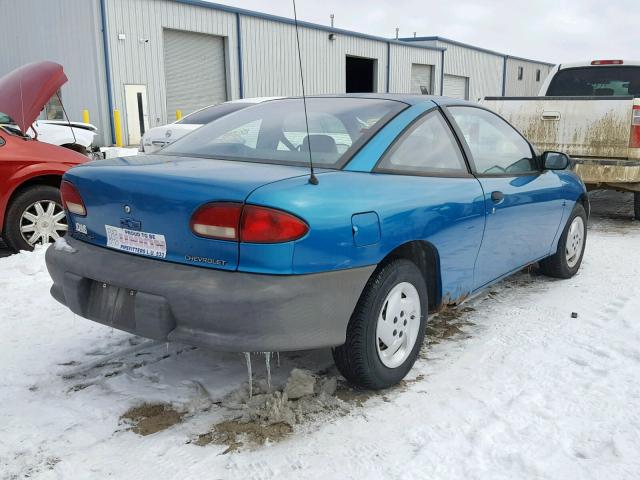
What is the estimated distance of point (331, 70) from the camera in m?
25.9

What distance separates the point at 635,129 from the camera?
21.9 ft

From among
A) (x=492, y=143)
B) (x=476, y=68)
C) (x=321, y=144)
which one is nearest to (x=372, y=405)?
(x=321, y=144)

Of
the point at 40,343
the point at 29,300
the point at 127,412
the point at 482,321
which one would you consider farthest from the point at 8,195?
the point at 482,321

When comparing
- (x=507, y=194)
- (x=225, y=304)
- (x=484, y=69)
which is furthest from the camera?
(x=484, y=69)

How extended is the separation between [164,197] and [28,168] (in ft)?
12.6

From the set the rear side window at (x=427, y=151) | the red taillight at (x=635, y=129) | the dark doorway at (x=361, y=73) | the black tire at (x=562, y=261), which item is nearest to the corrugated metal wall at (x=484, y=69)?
the dark doorway at (x=361, y=73)

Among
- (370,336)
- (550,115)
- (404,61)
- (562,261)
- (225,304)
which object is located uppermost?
(404,61)

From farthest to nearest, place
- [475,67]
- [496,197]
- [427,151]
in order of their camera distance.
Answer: [475,67] → [496,197] → [427,151]

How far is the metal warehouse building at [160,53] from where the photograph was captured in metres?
18.4

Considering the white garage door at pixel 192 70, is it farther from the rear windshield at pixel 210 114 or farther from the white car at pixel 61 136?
the rear windshield at pixel 210 114

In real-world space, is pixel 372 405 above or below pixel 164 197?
below

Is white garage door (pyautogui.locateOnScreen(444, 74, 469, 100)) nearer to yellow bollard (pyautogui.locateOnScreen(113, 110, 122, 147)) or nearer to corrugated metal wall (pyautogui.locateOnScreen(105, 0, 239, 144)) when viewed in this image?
corrugated metal wall (pyautogui.locateOnScreen(105, 0, 239, 144))

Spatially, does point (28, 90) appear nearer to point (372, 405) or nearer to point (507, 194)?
point (507, 194)

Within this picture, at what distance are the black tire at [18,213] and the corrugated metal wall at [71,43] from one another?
13691mm
